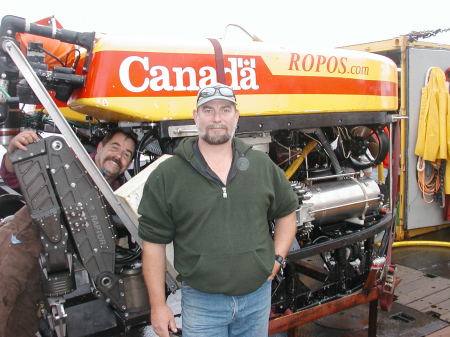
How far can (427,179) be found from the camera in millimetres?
5062

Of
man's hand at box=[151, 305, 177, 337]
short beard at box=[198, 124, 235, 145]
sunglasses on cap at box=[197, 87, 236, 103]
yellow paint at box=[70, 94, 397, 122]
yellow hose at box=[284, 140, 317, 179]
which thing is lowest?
man's hand at box=[151, 305, 177, 337]

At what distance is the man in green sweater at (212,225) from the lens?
5.95 ft

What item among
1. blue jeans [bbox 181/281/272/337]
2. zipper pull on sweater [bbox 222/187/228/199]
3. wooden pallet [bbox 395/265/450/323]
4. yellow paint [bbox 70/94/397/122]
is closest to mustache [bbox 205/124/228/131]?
zipper pull on sweater [bbox 222/187/228/199]

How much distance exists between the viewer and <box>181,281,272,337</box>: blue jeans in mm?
1892

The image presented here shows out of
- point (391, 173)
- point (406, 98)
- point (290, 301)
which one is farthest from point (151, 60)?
point (406, 98)

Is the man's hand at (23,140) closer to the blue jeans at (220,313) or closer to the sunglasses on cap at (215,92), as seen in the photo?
the sunglasses on cap at (215,92)

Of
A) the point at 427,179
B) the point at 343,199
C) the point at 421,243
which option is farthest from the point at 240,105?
the point at 427,179

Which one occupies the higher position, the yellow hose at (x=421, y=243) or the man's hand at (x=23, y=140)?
the man's hand at (x=23, y=140)

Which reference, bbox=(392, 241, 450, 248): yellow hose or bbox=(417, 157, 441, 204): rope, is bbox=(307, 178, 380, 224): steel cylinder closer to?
bbox=(392, 241, 450, 248): yellow hose

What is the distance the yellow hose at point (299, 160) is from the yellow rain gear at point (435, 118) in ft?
7.66

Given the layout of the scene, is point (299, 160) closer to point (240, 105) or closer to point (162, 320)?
point (240, 105)

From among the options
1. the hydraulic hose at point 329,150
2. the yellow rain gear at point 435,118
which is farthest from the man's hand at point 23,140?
the yellow rain gear at point 435,118

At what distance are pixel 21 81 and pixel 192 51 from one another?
884 millimetres

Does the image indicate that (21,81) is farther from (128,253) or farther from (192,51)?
(128,253)
